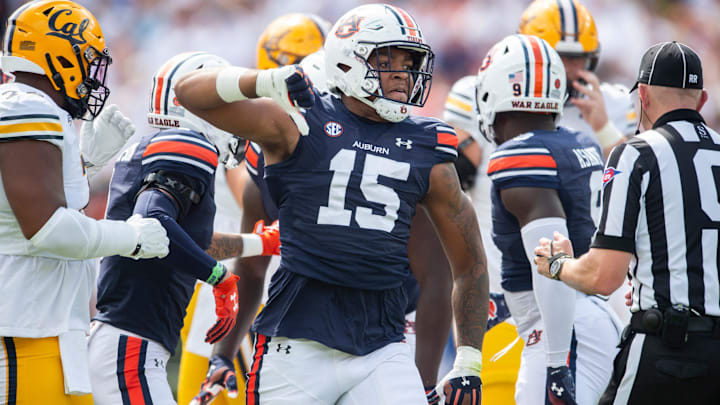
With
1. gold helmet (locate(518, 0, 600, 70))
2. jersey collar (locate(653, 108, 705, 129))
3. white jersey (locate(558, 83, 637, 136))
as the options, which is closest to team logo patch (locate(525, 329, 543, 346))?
jersey collar (locate(653, 108, 705, 129))

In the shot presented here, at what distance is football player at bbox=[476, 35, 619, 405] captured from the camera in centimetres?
394

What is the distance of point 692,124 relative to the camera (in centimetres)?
338

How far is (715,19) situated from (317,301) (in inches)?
364

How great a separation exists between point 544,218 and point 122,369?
6.30 ft

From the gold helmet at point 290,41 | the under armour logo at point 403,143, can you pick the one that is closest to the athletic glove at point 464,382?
the under armour logo at point 403,143

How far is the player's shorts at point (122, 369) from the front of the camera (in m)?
3.49

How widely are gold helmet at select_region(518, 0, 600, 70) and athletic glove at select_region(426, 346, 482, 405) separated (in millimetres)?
2920

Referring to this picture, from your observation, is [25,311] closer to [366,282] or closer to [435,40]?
[366,282]

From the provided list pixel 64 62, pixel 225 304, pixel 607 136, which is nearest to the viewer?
pixel 64 62

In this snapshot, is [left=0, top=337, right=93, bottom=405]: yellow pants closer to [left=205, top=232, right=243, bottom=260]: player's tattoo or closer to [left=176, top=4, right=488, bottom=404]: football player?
[left=176, top=4, right=488, bottom=404]: football player

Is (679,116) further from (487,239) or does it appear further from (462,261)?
(487,239)

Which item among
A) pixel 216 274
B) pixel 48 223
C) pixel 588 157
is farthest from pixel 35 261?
pixel 588 157

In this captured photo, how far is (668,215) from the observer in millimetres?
3223

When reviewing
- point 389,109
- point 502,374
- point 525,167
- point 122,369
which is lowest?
point 502,374
